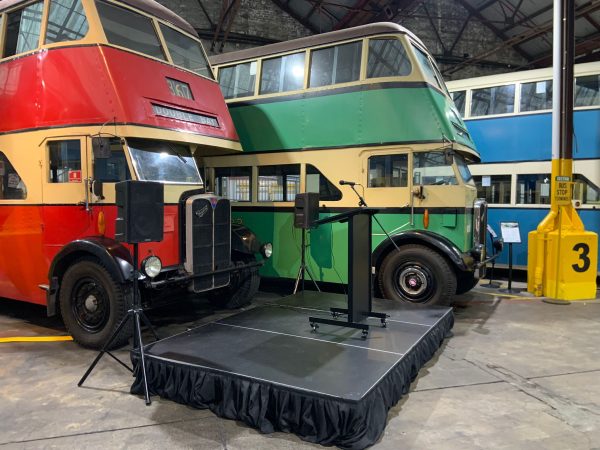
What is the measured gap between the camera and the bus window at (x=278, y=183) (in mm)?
7125

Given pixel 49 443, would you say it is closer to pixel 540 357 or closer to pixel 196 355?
pixel 196 355

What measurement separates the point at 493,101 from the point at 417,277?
5312mm

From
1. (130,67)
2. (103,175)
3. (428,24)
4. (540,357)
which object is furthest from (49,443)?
(428,24)

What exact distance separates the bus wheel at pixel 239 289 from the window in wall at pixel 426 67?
348 cm

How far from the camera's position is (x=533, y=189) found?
29.8ft

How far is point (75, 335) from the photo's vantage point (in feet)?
16.4

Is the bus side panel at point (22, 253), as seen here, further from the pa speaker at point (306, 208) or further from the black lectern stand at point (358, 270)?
the black lectern stand at point (358, 270)

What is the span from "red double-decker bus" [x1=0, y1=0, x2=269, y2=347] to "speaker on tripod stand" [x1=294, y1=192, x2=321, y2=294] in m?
1.00

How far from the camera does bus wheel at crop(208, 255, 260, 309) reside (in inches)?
248

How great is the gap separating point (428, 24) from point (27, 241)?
1509cm

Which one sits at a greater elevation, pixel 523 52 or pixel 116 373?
pixel 523 52

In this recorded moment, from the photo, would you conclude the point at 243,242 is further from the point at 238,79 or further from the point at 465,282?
the point at 465,282

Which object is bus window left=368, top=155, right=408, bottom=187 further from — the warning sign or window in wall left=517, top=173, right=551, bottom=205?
window in wall left=517, top=173, right=551, bottom=205

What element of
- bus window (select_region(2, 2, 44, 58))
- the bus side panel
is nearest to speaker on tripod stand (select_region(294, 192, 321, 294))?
the bus side panel
